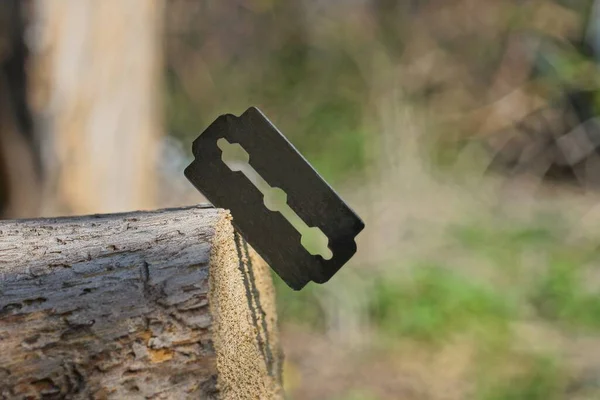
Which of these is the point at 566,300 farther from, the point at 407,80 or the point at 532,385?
the point at 407,80

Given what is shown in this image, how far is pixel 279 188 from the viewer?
122cm

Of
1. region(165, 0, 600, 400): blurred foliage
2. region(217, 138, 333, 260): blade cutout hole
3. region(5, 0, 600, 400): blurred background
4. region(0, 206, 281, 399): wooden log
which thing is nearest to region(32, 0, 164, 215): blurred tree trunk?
region(5, 0, 600, 400): blurred background

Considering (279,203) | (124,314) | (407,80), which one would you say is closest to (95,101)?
(279,203)

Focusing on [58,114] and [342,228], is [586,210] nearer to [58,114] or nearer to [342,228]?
[58,114]

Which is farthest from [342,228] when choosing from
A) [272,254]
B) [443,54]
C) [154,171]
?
[443,54]

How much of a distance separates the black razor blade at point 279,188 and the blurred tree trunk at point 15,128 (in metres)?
2.35

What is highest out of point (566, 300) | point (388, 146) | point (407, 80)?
point (407, 80)

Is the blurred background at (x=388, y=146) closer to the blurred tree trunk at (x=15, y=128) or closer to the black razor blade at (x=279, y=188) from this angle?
the blurred tree trunk at (x=15, y=128)

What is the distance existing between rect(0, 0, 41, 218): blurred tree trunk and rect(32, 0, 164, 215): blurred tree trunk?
0.06 meters

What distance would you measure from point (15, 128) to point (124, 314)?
268 centimetres

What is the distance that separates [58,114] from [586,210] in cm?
361

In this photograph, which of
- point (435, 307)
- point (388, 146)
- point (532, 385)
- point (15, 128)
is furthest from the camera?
point (388, 146)

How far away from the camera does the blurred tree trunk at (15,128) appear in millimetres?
3314

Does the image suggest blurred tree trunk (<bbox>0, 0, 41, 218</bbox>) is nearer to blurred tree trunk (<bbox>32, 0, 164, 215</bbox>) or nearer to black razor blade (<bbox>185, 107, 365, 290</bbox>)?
blurred tree trunk (<bbox>32, 0, 164, 215</bbox>)
